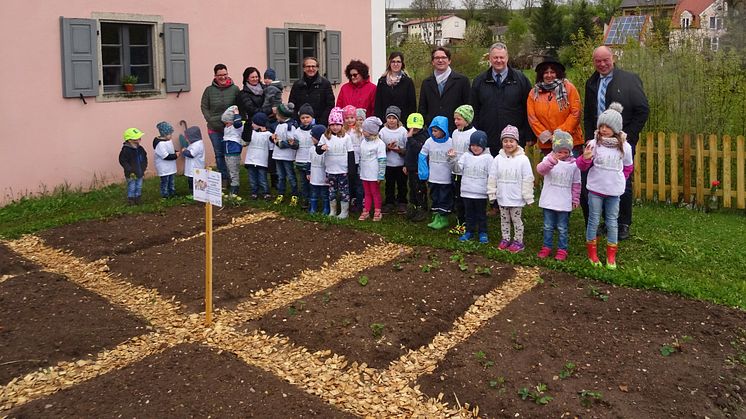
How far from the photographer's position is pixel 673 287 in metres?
5.85

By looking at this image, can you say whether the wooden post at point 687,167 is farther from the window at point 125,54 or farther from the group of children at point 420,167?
the window at point 125,54

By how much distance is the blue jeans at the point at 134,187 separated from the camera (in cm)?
920

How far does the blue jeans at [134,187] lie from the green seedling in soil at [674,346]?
695 cm

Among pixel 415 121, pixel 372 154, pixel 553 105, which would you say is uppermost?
pixel 553 105

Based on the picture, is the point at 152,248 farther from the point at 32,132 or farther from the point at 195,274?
the point at 32,132

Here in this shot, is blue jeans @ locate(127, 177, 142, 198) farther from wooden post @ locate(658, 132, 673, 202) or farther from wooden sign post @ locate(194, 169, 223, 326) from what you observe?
wooden post @ locate(658, 132, 673, 202)

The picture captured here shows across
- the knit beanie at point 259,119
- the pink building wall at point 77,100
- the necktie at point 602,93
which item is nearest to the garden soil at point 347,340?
the necktie at point 602,93

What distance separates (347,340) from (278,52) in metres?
8.45

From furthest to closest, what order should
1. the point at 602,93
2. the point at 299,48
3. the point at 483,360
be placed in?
the point at 299,48 → the point at 602,93 → the point at 483,360

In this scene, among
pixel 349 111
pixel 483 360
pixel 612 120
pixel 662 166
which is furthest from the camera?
pixel 662 166

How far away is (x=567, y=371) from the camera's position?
14.8ft

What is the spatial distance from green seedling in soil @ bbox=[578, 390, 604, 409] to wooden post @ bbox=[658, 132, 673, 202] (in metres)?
6.06

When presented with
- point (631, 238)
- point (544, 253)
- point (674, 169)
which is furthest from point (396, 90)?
point (674, 169)

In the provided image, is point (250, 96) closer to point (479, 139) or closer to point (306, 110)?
point (306, 110)
